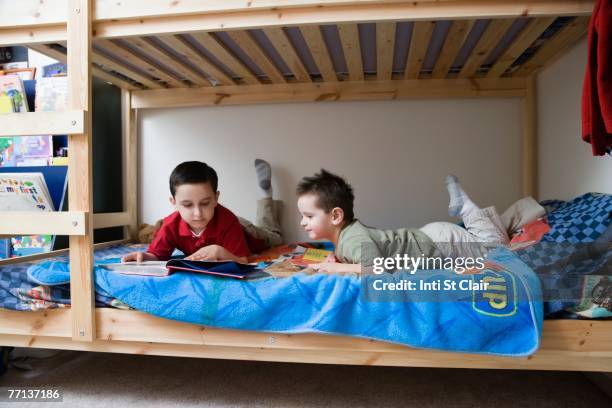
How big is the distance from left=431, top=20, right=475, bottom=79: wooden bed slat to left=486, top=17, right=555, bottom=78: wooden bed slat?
0.68 ft

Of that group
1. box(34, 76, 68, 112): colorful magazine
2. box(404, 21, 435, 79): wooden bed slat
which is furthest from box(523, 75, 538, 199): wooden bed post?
box(34, 76, 68, 112): colorful magazine

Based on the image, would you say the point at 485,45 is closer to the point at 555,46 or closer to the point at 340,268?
the point at 555,46

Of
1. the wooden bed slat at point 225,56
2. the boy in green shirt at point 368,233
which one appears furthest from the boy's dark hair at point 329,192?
the wooden bed slat at point 225,56

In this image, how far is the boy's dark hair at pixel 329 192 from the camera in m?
1.46

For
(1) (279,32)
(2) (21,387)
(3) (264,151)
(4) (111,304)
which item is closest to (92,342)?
(4) (111,304)

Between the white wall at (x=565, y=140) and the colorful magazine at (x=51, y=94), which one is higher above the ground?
the colorful magazine at (x=51, y=94)

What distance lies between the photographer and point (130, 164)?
240 centimetres

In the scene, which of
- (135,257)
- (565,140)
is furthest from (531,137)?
(135,257)

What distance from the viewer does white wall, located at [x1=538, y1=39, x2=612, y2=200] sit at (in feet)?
5.28

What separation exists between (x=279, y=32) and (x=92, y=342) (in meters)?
1.25

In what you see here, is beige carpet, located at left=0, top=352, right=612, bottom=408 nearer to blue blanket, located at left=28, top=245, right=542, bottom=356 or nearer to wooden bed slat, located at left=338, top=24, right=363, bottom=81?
blue blanket, located at left=28, top=245, right=542, bottom=356

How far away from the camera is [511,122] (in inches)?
86.5

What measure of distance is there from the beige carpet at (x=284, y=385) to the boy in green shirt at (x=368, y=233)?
40 cm

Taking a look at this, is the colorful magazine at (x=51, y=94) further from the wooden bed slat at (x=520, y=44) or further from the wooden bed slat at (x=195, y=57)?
the wooden bed slat at (x=520, y=44)
